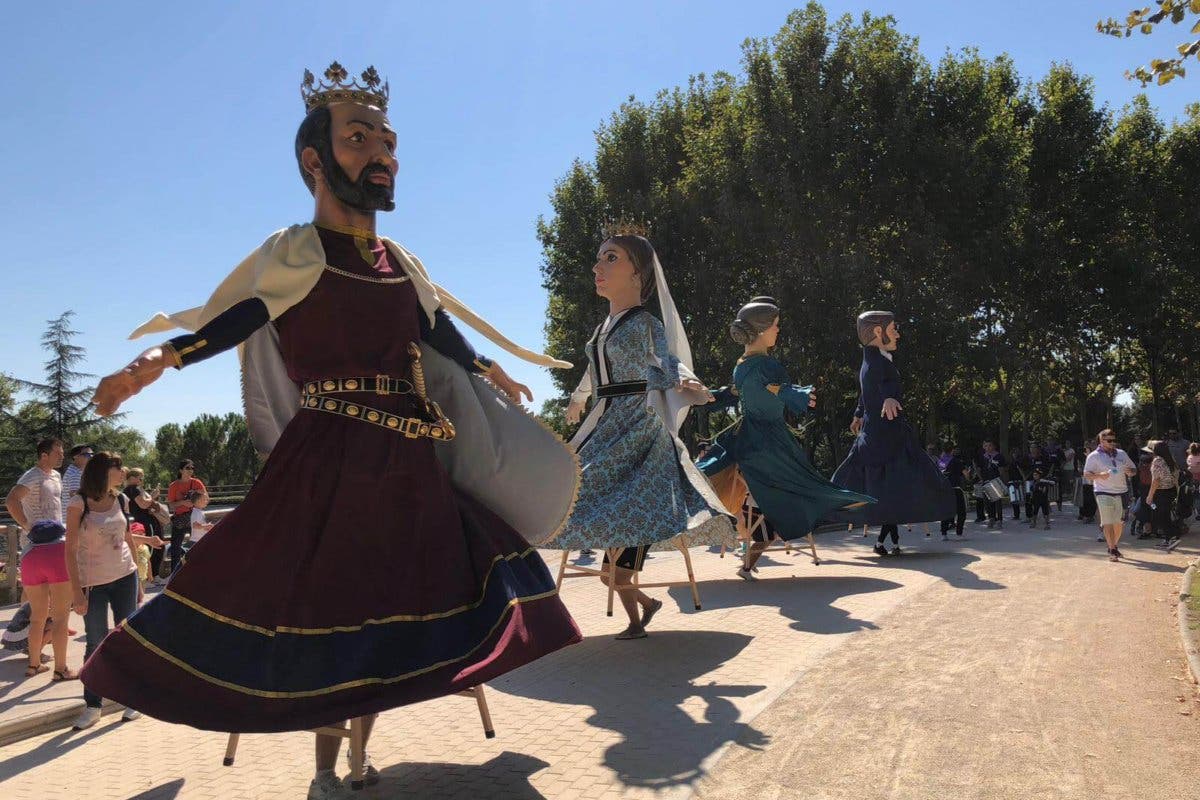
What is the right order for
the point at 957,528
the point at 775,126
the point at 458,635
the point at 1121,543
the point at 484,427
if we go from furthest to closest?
the point at 775,126 < the point at 957,528 < the point at 1121,543 < the point at 484,427 < the point at 458,635

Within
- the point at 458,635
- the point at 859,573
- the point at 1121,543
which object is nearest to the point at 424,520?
the point at 458,635

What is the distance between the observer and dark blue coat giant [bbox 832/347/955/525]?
10531 millimetres

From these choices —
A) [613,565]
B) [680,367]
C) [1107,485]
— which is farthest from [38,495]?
[1107,485]

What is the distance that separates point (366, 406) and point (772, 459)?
5.96m

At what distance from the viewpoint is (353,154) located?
3902 millimetres

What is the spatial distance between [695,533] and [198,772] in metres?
3.36

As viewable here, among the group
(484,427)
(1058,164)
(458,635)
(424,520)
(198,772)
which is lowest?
(198,772)

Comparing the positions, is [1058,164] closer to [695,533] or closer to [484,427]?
[695,533]

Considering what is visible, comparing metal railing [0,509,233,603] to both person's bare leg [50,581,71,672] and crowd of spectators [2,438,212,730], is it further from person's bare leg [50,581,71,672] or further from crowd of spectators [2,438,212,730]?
person's bare leg [50,581,71,672]

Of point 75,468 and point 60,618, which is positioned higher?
point 75,468

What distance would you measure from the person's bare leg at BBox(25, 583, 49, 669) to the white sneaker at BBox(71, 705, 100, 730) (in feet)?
5.95

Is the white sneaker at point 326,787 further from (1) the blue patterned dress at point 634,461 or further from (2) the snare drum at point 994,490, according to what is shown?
(2) the snare drum at point 994,490

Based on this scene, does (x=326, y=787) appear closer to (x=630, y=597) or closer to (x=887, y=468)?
(x=630, y=597)

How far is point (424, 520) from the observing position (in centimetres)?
363
